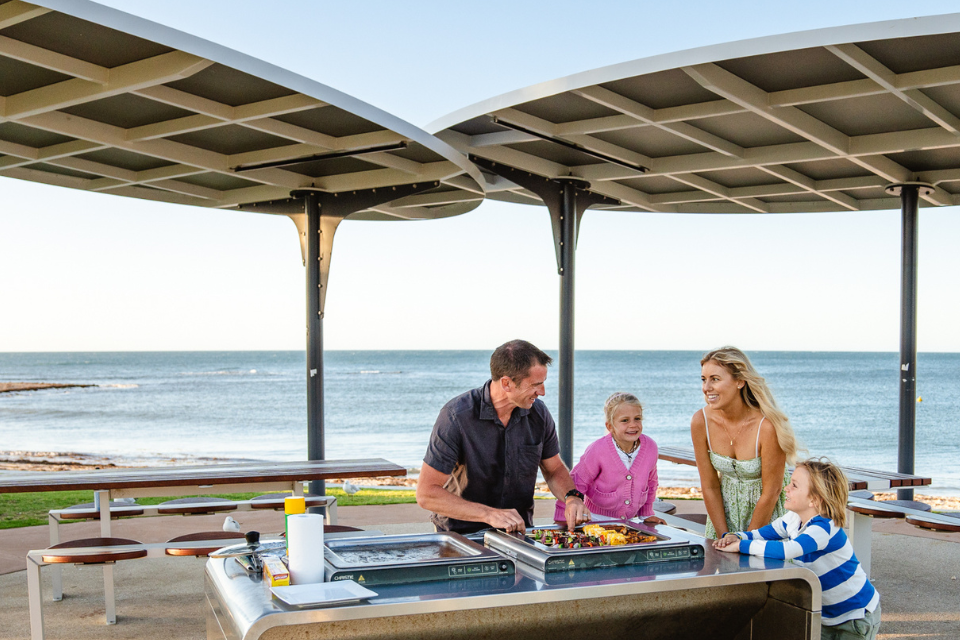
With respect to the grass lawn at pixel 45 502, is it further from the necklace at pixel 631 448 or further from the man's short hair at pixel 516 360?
the man's short hair at pixel 516 360

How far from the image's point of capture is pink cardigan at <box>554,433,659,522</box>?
4223 mm

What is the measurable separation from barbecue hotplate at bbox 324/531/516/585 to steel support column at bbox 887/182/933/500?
6.30 meters

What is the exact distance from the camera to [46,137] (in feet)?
20.6

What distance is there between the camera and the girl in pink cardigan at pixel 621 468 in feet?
13.8

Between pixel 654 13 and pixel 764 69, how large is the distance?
108 ft

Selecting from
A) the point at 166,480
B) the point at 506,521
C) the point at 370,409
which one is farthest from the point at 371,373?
the point at 506,521

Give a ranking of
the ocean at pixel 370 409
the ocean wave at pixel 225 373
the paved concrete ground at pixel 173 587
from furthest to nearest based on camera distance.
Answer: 1. the ocean wave at pixel 225 373
2. the ocean at pixel 370 409
3. the paved concrete ground at pixel 173 587

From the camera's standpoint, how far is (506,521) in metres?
3.06

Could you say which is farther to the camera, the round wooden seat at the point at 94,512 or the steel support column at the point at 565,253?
the steel support column at the point at 565,253

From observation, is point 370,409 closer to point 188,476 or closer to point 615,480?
point 188,476

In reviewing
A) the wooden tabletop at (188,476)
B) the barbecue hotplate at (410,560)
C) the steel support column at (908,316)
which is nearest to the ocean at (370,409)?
the steel support column at (908,316)

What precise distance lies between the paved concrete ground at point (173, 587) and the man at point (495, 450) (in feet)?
7.31

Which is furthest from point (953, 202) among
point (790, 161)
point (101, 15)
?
point (101, 15)

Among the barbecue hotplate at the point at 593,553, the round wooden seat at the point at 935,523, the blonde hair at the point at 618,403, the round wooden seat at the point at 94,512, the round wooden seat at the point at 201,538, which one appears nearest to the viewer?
the barbecue hotplate at the point at 593,553
